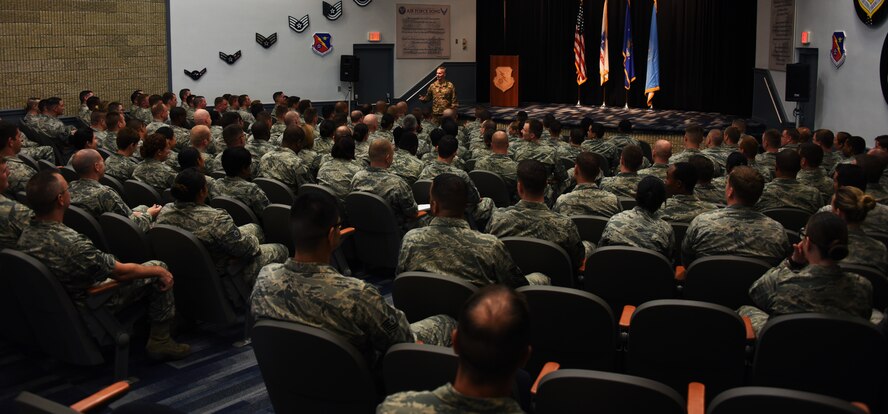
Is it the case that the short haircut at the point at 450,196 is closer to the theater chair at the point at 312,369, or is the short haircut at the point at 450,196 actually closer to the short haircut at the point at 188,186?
the theater chair at the point at 312,369

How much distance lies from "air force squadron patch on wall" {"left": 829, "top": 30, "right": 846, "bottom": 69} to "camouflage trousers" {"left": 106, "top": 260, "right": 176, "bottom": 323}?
10001mm

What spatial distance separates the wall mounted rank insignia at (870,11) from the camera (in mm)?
9930

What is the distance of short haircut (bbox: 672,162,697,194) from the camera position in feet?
17.2

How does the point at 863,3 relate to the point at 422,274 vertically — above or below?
above

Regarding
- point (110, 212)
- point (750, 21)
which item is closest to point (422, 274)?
point (110, 212)

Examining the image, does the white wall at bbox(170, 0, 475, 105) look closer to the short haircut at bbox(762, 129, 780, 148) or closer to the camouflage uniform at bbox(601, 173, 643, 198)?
the camouflage uniform at bbox(601, 173, 643, 198)

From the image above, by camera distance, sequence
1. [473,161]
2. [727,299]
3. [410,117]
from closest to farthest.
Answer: [727,299] < [473,161] < [410,117]

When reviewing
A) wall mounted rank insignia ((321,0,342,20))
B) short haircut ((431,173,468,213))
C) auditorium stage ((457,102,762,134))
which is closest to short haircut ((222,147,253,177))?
short haircut ((431,173,468,213))

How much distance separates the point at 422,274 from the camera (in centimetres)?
351

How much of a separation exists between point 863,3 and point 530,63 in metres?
9.86

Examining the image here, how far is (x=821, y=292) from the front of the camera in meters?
3.34

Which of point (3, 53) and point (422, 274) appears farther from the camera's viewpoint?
point (3, 53)

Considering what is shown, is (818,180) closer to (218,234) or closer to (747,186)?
(747,186)

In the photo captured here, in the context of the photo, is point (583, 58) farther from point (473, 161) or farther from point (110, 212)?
point (110, 212)
